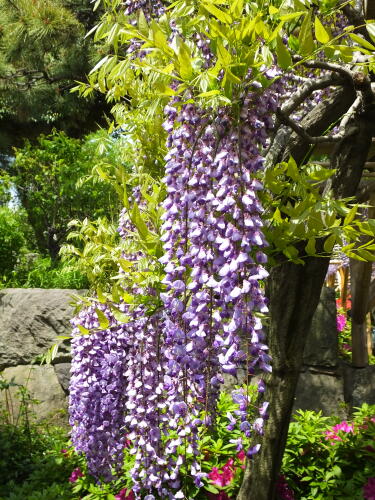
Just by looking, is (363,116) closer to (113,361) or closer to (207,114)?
(207,114)

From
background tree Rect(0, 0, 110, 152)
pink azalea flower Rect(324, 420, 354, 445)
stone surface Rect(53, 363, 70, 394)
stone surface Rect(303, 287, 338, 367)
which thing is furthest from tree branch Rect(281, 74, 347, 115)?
background tree Rect(0, 0, 110, 152)

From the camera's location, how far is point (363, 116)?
243 centimetres

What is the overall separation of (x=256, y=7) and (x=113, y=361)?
2114mm

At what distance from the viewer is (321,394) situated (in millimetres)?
5148

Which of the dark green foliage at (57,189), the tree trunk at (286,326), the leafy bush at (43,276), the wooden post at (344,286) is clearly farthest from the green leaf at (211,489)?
the wooden post at (344,286)

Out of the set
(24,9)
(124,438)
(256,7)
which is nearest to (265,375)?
(124,438)

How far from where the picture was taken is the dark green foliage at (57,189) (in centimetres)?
638

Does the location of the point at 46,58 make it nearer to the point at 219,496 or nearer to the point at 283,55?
the point at 219,496

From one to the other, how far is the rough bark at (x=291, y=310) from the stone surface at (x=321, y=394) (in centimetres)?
256

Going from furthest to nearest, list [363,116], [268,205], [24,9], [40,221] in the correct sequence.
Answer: [40,221]
[24,9]
[363,116]
[268,205]

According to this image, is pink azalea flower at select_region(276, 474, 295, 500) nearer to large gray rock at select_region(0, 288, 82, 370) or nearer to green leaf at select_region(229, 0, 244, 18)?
green leaf at select_region(229, 0, 244, 18)

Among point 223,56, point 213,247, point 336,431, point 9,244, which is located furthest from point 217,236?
point 9,244

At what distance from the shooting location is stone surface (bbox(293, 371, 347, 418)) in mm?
5105

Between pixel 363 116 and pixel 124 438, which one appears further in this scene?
pixel 124 438
